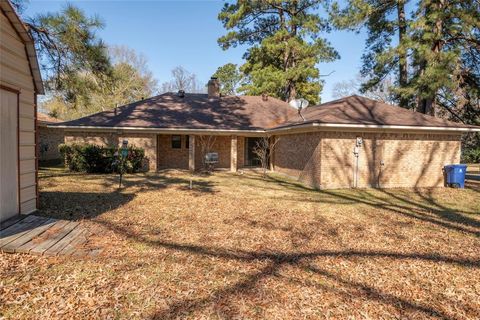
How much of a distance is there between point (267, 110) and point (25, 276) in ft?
54.8

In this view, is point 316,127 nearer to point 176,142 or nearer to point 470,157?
point 176,142

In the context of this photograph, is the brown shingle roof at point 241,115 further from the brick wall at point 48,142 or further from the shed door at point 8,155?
the shed door at point 8,155

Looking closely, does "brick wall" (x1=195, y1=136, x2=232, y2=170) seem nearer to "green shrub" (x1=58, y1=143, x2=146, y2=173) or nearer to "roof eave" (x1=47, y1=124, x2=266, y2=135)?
"roof eave" (x1=47, y1=124, x2=266, y2=135)

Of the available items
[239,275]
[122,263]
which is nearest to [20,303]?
[122,263]

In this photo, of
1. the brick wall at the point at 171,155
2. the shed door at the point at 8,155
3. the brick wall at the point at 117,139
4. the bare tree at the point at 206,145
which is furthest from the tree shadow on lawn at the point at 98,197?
the brick wall at the point at 171,155

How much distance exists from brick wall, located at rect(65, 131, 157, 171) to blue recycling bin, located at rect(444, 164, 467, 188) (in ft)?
45.8

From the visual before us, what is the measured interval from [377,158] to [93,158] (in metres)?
13.0

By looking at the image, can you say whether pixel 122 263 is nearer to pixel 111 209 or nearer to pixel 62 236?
pixel 62 236

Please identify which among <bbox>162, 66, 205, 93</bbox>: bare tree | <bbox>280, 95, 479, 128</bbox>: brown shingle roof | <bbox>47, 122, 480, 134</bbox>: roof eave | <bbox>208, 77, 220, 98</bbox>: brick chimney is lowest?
<bbox>47, 122, 480, 134</bbox>: roof eave

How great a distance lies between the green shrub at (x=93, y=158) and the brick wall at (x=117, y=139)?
1.04 metres

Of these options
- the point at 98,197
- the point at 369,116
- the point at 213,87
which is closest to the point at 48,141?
the point at 213,87

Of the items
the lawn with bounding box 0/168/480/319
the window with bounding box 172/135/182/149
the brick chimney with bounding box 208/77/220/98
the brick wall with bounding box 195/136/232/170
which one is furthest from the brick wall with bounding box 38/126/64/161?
the lawn with bounding box 0/168/480/319

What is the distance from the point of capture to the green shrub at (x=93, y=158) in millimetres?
13398

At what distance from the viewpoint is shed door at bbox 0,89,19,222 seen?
16.0 ft
